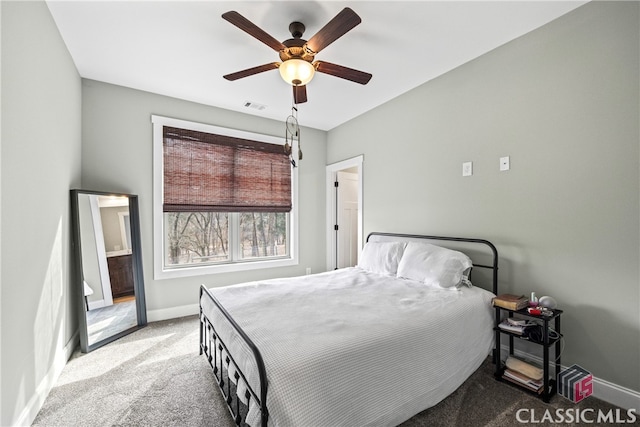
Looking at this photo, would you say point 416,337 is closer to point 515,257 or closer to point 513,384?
point 513,384

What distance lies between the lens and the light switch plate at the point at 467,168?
111 inches

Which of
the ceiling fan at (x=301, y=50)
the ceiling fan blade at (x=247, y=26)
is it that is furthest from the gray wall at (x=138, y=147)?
the ceiling fan blade at (x=247, y=26)

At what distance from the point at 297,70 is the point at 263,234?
9.05ft

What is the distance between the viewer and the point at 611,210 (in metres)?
1.97

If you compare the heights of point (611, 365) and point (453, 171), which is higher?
point (453, 171)

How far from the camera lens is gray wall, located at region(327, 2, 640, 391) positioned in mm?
1929

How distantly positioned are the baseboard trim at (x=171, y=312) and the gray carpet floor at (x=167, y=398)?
0.80m

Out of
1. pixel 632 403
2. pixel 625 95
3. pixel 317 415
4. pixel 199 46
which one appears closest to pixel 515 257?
pixel 632 403

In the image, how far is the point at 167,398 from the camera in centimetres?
203

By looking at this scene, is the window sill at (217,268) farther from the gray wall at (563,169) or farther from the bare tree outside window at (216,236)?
the gray wall at (563,169)

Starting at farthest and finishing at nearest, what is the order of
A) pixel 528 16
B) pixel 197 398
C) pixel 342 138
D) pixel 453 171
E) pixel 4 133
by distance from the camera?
pixel 342 138
pixel 453 171
pixel 528 16
pixel 197 398
pixel 4 133

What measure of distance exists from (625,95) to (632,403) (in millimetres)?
2002

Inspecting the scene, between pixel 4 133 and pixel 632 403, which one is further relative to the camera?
pixel 632 403

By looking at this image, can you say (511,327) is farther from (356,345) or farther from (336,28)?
(336,28)
